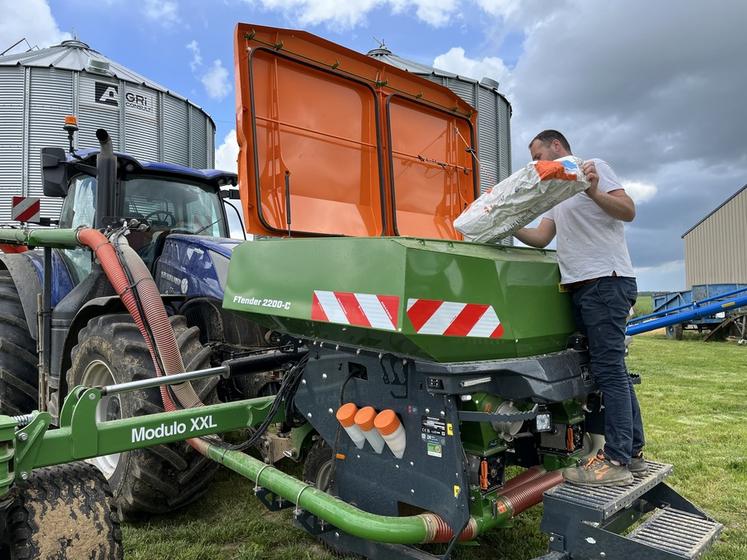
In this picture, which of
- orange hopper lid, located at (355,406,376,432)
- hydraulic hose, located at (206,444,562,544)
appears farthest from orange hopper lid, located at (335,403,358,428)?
hydraulic hose, located at (206,444,562,544)

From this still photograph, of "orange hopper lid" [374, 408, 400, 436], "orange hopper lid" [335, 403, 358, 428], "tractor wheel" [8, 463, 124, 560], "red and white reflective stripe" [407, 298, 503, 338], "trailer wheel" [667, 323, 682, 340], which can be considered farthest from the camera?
"trailer wheel" [667, 323, 682, 340]

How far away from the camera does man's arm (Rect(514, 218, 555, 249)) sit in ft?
10.1

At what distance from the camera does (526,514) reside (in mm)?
3717

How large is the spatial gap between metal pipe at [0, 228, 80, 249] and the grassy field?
182cm

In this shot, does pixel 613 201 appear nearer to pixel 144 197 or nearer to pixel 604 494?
pixel 604 494

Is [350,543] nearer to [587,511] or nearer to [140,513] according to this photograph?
[587,511]

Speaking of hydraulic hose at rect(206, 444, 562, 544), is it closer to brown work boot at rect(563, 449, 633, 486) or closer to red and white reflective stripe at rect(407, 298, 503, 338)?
brown work boot at rect(563, 449, 633, 486)

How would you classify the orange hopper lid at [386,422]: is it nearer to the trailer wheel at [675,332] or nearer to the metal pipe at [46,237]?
the metal pipe at [46,237]

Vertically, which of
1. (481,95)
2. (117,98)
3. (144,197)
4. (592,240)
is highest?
(481,95)

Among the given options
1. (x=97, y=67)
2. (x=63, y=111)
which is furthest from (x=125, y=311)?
(x=97, y=67)

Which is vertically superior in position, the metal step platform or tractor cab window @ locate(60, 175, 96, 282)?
tractor cab window @ locate(60, 175, 96, 282)

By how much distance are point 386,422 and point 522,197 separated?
1.08 meters

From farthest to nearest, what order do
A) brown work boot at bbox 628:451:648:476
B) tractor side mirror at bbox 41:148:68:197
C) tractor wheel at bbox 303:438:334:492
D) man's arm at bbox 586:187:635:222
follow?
tractor side mirror at bbox 41:148:68:197, tractor wheel at bbox 303:438:334:492, brown work boot at bbox 628:451:648:476, man's arm at bbox 586:187:635:222

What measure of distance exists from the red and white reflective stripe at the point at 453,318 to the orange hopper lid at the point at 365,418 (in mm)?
504
